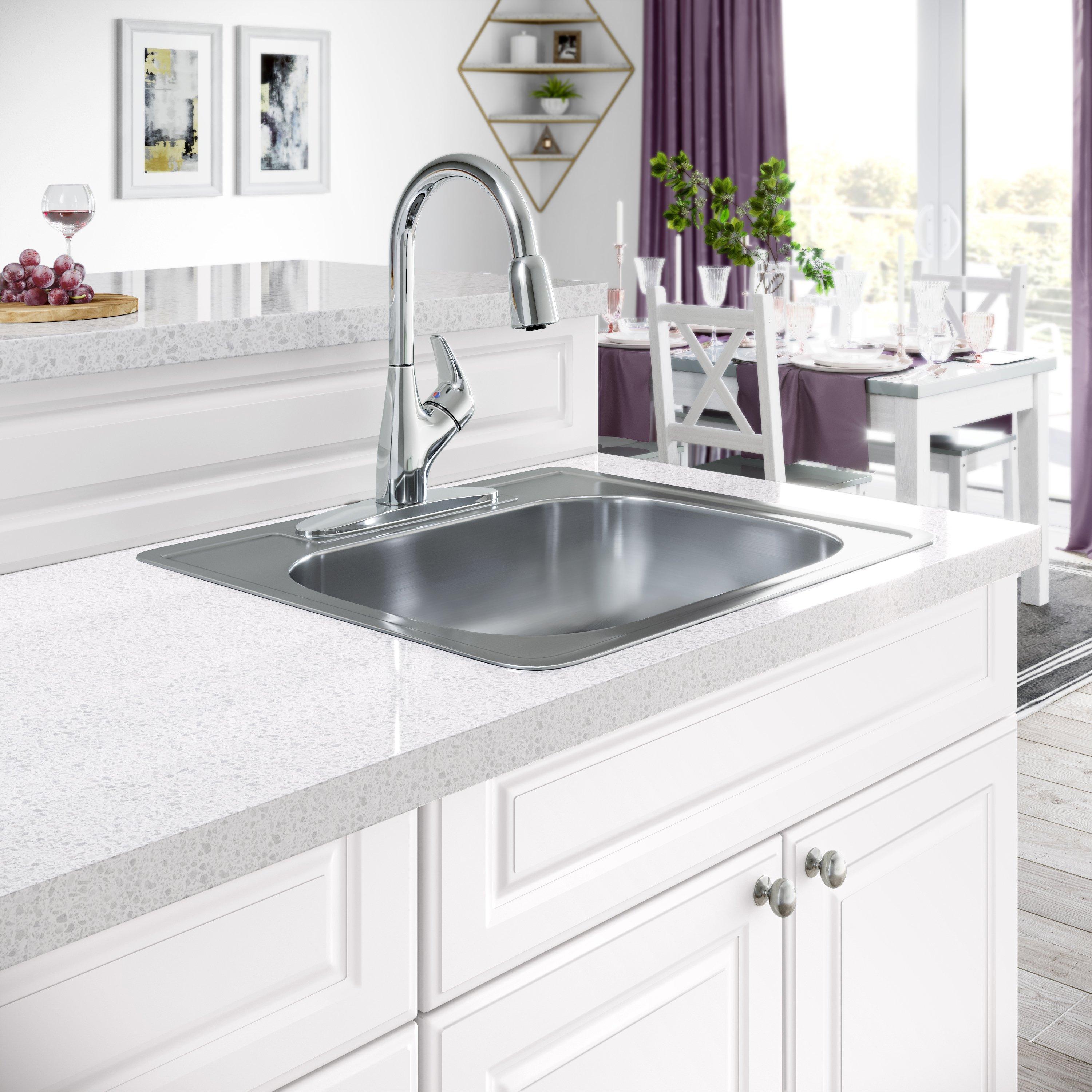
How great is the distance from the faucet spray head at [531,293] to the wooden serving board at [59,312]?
0.47m

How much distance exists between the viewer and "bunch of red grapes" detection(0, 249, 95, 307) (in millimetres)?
1446

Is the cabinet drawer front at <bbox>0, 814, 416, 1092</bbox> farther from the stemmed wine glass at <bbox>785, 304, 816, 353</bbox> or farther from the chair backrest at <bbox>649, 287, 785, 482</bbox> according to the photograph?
the stemmed wine glass at <bbox>785, 304, 816, 353</bbox>

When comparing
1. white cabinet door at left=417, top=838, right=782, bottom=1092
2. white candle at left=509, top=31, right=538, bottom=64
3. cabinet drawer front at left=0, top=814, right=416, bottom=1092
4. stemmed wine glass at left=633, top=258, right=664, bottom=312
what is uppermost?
white candle at left=509, top=31, right=538, bottom=64

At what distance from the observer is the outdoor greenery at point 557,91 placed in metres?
5.88

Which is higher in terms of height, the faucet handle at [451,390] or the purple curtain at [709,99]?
the purple curtain at [709,99]

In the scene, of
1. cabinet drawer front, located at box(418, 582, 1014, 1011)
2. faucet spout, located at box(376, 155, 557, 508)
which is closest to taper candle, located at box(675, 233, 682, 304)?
faucet spout, located at box(376, 155, 557, 508)

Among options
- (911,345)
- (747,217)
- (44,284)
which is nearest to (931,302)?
(911,345)

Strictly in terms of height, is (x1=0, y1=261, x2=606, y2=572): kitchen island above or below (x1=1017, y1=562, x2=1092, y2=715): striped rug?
above

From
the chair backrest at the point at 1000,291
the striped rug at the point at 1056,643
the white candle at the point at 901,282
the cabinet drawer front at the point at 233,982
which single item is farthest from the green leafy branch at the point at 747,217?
the cabinet drawer front at the point at 233,982

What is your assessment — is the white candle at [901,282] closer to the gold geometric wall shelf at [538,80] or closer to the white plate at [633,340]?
the white plate at [633,340]

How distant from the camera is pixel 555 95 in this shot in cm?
589

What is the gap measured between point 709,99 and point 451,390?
4341 mm

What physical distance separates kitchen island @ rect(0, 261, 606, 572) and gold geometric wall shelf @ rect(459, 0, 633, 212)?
4262 mm

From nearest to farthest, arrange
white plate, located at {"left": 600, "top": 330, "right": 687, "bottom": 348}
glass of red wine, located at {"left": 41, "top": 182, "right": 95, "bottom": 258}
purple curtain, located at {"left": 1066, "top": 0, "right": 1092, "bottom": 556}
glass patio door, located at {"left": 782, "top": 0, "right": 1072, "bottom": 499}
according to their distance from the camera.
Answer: glass of red wine, located at {"left": 41, "top": 182, "right": 95, "bottom": 258} < white plate, located at {"left": 600, "top": 330, "right": 687, "bottom": 348} < purple curtain, located at {"left": 1066, "top": 0, "right": 1092, "bottom": 556} < glass patio door, located at {"left": 782, "top": 0, "right": 1072, "bottom": 499}
